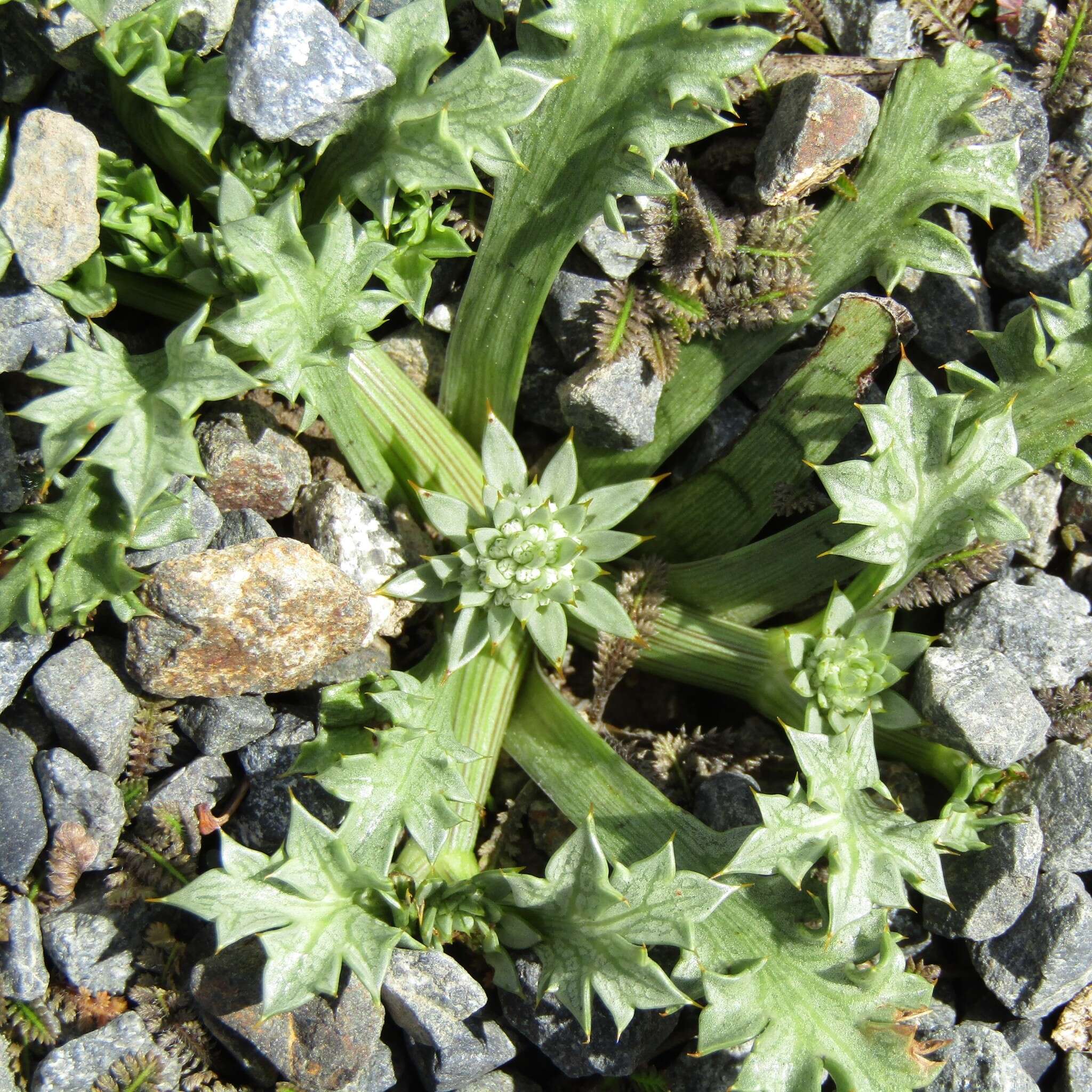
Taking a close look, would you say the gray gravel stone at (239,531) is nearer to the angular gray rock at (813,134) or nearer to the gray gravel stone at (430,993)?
the gray gravel stone at (430,993)

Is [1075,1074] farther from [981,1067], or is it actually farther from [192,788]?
[192,788]

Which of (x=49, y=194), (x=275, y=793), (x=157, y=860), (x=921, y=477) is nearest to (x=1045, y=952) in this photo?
(x=921, y=477)

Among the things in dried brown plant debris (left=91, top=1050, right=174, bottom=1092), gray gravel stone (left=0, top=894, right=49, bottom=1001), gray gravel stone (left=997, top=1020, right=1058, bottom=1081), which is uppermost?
gray gravel stone (left=997, top=1020, right=1058, bottom=1081)

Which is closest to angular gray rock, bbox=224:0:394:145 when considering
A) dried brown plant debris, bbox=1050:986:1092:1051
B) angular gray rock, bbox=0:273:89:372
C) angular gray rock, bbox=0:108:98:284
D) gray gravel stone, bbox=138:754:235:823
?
angular gray rock, bbox=0:108:98:284

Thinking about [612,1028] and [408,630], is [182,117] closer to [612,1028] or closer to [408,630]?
[408,630]

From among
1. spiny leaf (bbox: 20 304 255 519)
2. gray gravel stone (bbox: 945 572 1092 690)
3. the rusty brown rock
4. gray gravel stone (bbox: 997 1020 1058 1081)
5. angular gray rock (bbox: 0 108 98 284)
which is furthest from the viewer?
gray gravel stone (bbox: 945 572 1092 690)

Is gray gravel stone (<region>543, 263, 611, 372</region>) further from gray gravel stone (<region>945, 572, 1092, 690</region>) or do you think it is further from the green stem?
gray gravel stone (<region>945, 572, 1092, 690</region>)

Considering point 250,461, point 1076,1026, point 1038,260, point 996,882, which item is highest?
point 1038,260
